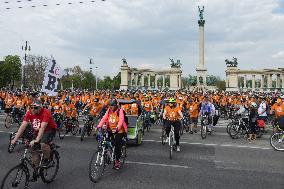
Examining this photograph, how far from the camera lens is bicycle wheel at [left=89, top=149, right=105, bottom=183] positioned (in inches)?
328

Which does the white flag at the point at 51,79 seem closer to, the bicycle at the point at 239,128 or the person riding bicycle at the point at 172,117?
the person riding bicycle at the point at 172,117

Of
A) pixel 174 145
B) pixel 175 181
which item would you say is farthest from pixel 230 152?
pixel 175 181

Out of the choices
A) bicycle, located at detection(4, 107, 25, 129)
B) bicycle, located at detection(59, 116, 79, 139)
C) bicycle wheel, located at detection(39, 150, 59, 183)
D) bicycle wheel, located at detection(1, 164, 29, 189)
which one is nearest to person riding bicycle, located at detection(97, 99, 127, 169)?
bicycle wheel, located at detection(39, 150, 59, 183)

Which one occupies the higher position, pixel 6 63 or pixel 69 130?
pixel 6 63

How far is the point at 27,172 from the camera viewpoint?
7.12 meters

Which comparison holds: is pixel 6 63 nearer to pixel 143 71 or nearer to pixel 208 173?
pixel 143 71

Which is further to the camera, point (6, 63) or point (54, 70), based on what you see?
point (6, 63)

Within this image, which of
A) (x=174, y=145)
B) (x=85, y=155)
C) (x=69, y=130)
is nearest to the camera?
(x=85, y=155)

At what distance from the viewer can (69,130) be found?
17.4 m

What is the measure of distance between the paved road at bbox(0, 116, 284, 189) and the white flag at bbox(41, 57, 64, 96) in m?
2.09

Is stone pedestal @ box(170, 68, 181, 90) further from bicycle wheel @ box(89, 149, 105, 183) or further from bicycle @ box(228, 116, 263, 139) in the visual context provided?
bicycle wheel @ box(89, 149, 105, 183)

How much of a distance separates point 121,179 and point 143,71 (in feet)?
295

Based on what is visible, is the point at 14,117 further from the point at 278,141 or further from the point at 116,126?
the point at 278,141

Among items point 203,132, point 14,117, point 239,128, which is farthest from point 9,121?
point 239,128
